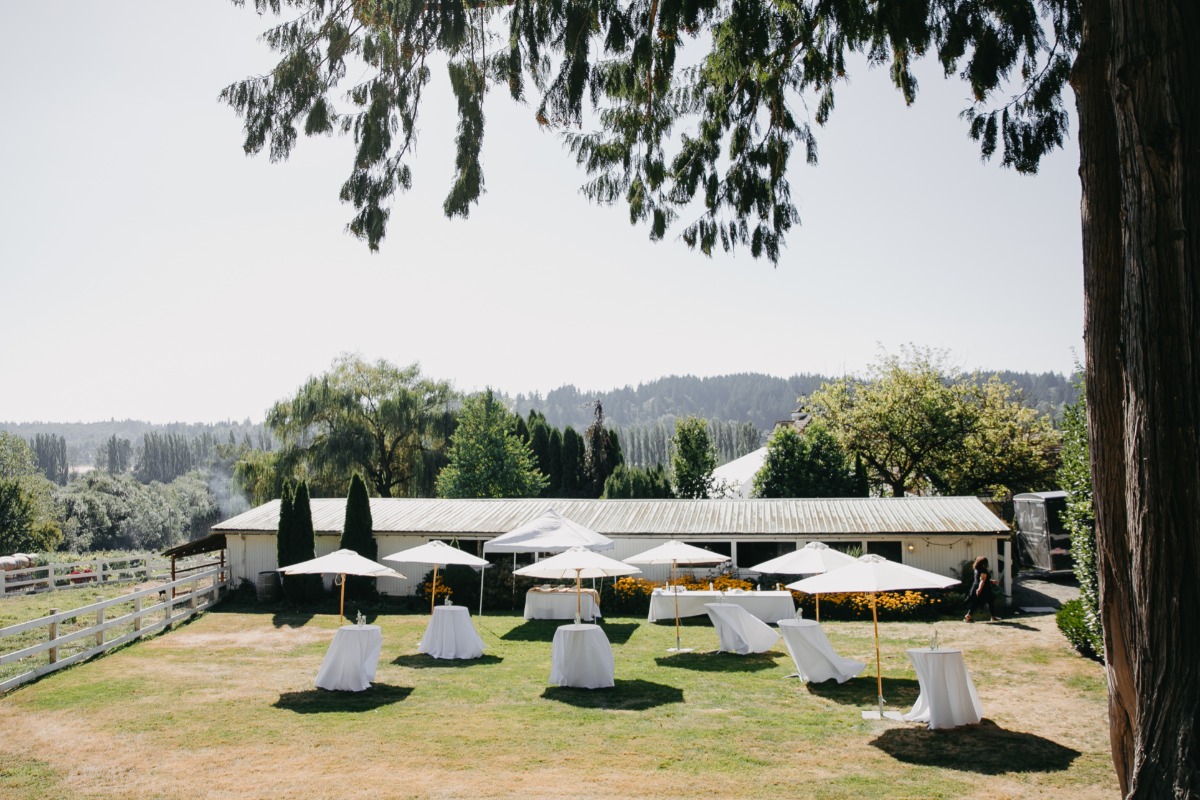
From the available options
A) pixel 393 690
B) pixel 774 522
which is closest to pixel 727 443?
pixel 774 522

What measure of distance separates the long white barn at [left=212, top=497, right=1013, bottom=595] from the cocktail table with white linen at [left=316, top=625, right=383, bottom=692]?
1164 cm

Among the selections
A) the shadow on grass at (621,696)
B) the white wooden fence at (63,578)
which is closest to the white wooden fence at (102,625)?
the white wooden fence at (63,578)

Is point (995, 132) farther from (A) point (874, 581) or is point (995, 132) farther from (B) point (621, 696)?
(B) point (621, 696)

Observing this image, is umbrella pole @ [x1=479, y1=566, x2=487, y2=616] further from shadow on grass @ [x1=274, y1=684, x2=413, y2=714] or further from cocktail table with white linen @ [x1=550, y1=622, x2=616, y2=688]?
cocktail table with white linen @ [x1=550, y1=622, x2=616, y2=688]

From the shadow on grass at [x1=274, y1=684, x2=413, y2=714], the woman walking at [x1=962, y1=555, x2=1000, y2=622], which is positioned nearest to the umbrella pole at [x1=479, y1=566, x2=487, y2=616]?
the shadow on grass at [x1=274, y1=684, x2=413, y2=714]

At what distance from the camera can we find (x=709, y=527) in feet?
81.1

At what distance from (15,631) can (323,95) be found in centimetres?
1127

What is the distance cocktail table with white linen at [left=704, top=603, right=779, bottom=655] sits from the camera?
53.4 ft

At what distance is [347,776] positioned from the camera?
28.9ft

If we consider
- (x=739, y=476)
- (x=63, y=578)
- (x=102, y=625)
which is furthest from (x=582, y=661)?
(x=739, y=476)

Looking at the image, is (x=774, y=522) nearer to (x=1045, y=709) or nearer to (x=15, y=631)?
(x=1045, y=709)

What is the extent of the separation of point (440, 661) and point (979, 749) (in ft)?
31.7

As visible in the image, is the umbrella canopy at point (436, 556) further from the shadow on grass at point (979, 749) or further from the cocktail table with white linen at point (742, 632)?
the shadow on grass at point (979, 749)

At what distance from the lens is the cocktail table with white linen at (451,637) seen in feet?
53.1
